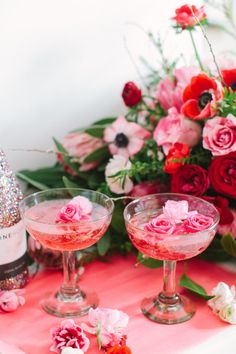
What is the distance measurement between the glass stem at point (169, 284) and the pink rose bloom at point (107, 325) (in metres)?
0.09

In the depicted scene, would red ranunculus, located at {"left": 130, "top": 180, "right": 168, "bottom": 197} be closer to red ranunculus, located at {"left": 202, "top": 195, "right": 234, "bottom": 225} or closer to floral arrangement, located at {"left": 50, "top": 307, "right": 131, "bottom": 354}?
red ranunculus, located at {"left": 202, "top": 195, "right": 234, "bottom": 225}

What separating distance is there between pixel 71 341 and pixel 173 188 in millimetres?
348

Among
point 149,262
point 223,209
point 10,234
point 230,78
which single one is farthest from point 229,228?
point 10,234

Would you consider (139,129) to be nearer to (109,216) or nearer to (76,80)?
(76,80)

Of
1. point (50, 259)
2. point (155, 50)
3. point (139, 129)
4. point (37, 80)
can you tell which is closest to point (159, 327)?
point (50, 259)

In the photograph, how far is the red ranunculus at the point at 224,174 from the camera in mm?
1017

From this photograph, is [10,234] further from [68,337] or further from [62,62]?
[62,62]

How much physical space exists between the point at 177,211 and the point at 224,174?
15 cm

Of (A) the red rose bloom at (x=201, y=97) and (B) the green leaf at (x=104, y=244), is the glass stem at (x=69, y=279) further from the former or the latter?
(A) the red rose bloom at (x=201, y=97)

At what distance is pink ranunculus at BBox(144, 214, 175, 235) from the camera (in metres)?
0.87

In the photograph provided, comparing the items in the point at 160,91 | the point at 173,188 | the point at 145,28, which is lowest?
the point at 173,188

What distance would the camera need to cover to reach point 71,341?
835 mm

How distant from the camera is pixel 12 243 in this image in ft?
3.18

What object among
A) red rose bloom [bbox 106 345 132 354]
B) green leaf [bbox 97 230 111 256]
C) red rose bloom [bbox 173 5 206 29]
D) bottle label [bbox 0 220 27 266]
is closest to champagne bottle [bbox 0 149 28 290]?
bottle label [bbox 0 220 27 266]
